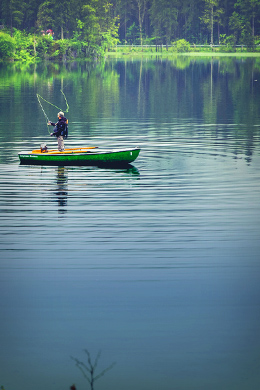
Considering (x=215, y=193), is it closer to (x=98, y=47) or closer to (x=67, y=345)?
(x=67, y=345)

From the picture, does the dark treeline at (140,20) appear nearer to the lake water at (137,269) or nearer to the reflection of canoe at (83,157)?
the lake water at (137,269)

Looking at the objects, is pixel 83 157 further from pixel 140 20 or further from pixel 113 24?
pixel 140 20

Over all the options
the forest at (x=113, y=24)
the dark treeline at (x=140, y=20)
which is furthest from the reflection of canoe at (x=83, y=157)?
the dark treeline at (x=140, y=20)

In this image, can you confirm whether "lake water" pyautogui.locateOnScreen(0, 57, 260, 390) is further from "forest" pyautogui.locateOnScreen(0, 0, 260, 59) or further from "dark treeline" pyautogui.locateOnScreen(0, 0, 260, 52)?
"dark treeline" pyautogui.locateOnScreen(0, 0, 260, 52)

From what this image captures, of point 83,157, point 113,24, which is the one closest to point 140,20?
point 113,24

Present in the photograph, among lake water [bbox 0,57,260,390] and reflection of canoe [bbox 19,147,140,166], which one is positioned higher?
reflection of canoe [bbox 19,147,140,166]

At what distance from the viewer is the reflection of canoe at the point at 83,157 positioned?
83.7 feet

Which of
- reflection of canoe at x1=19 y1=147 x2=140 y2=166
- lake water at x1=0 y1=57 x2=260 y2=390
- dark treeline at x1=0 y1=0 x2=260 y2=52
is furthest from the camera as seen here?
dark treeline at x1=0 y1=0 x2=260 y2=52

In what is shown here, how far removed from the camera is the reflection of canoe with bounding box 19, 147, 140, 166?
83.7 ft

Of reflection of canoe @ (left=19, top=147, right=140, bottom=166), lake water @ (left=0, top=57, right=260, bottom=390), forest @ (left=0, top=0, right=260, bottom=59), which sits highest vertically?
forest @ (left=0, top=0, right=260, bottom=59)

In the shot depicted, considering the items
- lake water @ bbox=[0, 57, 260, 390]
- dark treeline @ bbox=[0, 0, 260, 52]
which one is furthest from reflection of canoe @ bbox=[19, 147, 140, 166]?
dark treeline @ bbox=[0, 0, 260, 52]

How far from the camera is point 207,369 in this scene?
9836 mm

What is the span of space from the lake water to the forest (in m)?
99.5

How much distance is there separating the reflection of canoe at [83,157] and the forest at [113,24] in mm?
97811
